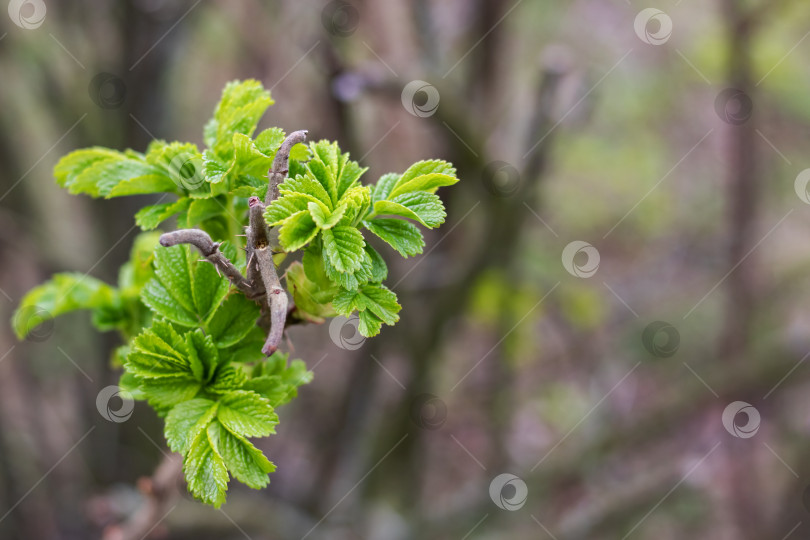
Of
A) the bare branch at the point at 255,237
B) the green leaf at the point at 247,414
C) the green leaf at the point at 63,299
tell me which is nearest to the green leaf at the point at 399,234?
the bare branch at the point at 255,237

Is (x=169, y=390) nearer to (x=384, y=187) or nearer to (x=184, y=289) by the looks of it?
(x=184, y=289)

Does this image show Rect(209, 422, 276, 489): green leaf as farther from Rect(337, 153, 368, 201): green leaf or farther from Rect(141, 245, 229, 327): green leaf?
Rect(337, 153, 368, 201): green leaf

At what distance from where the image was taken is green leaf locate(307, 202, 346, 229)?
601mm

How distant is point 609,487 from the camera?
2.45m

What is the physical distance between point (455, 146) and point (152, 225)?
3.96ft

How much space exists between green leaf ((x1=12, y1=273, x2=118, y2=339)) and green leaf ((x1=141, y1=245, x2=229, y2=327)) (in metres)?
0.22

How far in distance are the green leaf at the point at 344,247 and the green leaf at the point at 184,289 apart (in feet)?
0.54

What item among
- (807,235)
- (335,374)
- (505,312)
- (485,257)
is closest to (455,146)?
(485,257)

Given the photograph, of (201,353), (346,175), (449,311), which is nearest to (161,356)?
(201,353)

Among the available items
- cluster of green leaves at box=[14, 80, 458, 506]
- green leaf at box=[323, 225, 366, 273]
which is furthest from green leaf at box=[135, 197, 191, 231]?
green leaf at box=[323, 225, 366, 273]

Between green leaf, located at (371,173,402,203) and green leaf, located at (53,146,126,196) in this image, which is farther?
green leaf, located at (53,146,126,196)

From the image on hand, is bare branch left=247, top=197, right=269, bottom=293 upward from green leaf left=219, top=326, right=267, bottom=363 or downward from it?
upward

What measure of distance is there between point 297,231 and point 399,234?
0.38ft

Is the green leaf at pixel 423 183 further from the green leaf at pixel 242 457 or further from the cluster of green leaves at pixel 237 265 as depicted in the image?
the green leaf at pixel 242 457
